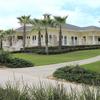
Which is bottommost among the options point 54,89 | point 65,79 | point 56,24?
point 65,79

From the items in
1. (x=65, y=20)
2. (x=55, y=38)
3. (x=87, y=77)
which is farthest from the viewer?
(x=55, y=38)

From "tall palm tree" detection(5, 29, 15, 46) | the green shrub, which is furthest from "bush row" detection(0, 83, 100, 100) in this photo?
"tall palm tree" detection(5, 29, 15, 46)

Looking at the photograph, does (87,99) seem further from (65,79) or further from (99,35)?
(99,35)

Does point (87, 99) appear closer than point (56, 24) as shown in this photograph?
Yes

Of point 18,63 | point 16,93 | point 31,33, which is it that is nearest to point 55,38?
point 31,33

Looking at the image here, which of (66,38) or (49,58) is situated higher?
(66,38)

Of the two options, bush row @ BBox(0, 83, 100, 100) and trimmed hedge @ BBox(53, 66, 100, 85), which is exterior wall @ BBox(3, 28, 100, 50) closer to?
trimmed hedge @ BBox(53, 66, 100, 85)

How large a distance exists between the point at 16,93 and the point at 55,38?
61.6m

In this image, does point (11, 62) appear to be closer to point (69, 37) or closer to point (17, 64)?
point (17, 64)

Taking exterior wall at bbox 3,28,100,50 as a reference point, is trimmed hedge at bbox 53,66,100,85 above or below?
below

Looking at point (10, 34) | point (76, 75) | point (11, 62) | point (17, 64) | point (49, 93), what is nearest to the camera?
point (49, 93)

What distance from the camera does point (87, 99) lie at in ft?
18.8

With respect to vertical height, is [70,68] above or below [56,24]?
below

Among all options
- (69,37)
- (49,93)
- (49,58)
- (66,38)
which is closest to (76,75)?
(49,93)
